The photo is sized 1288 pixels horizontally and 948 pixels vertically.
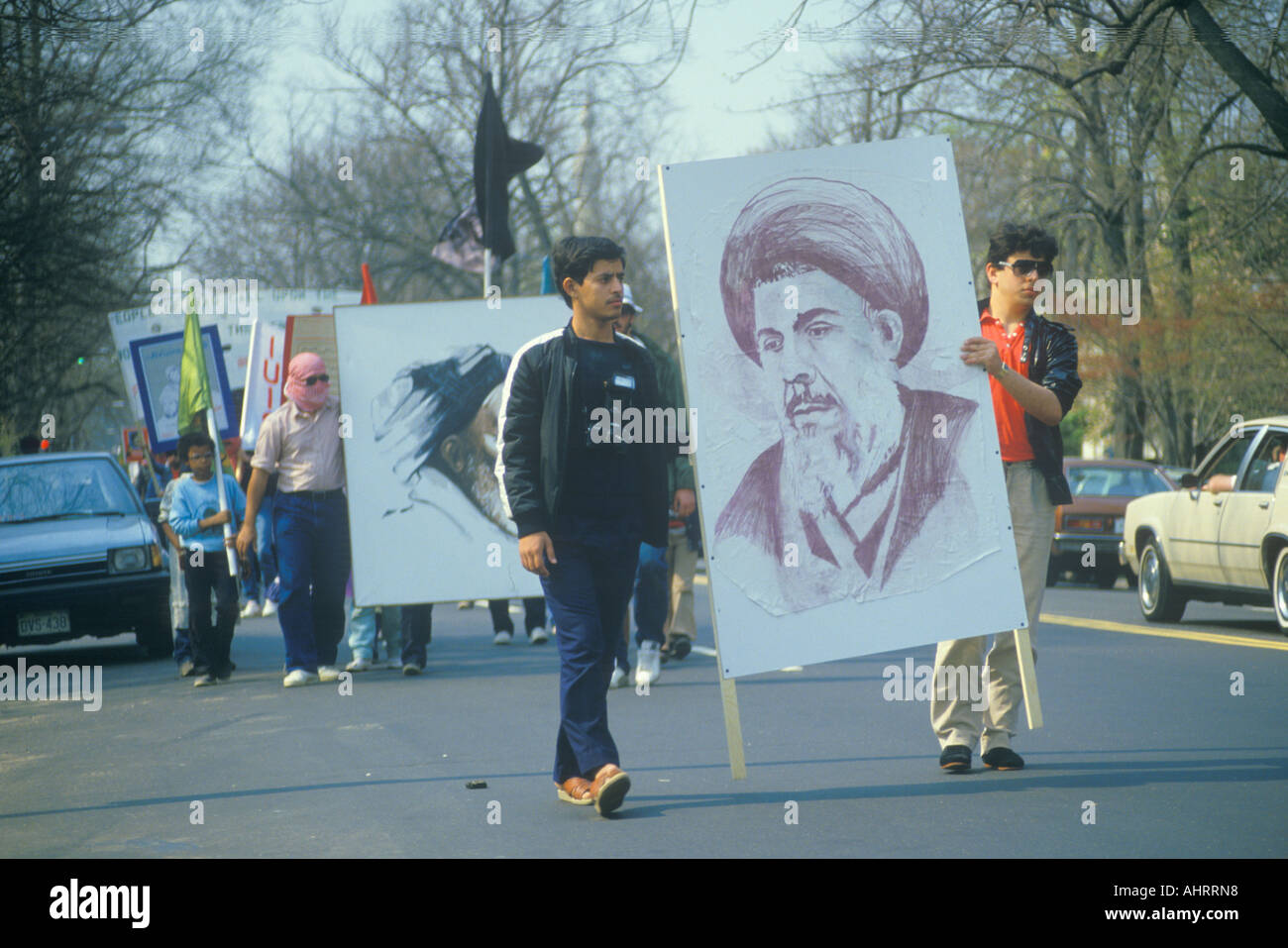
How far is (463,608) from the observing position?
63.3ft

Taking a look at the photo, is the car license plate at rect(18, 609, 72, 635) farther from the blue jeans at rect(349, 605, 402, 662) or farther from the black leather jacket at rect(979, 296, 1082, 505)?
the black leather jacket at rect(979, 296, 1082, 505)

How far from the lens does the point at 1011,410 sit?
7.05 m

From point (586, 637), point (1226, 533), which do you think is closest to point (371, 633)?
point (586, 637)

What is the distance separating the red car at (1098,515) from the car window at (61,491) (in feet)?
40.0

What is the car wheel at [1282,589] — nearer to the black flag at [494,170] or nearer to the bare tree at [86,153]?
the black flag at [494,170]

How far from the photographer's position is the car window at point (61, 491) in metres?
14.7

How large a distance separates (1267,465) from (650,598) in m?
6.17

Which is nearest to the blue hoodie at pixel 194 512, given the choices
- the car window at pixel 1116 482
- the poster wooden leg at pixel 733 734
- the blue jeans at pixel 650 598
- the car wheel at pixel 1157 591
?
the blue jeans at pixel 650 598

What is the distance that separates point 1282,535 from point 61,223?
14.4m

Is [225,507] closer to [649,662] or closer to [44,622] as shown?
[44,622]
